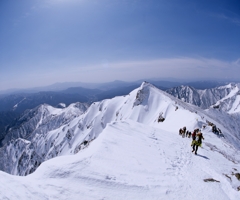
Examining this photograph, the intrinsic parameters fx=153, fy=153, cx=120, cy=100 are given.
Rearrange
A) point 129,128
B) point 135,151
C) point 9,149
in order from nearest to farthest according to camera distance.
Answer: point 135,151, point 129,128, point 9,149

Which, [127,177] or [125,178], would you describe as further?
[127,177]

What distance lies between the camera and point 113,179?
10.8 metres

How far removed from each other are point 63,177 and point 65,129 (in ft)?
574

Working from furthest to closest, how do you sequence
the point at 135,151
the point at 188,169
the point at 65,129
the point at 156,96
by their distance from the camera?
1. the point at 65,129
2. the point at 156,96
3. the point at 135,151
4. the point at 188,169

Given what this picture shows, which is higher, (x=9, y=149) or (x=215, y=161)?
(x=215, y=161)

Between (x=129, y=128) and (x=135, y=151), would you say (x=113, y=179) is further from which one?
(x=129, y=128)

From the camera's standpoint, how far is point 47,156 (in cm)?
15338

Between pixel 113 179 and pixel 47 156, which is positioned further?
pixel 47 156

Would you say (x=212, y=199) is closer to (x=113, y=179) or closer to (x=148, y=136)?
(x=113, y=179)

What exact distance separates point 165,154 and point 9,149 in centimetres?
22425

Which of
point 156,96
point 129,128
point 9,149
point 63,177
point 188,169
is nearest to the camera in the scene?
point 63,177

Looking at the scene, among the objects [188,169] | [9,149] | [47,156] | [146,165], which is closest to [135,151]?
[146,165]

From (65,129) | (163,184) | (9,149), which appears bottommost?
(9,149)

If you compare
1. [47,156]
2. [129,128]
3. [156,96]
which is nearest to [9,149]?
[47,156]
